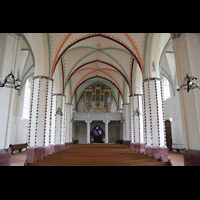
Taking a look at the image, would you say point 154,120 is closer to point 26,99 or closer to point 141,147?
point 141,147

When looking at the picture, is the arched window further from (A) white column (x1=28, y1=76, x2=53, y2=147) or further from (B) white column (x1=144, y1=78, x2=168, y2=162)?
(A) white column (x1=28, y1=76, x2=53, y2=147)

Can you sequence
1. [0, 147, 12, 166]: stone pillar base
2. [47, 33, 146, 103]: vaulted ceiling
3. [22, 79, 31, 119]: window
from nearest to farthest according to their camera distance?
[0, 147, 12, 166]: stone pillar base, [47, 33, 146, 103]: vaulted ceiling, [22, 79, 31, 119]: window

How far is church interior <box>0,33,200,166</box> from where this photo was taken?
17.0ft

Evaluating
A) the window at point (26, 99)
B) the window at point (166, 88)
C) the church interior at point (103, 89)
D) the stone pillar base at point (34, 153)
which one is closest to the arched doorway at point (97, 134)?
the church interior at point (103, 89)

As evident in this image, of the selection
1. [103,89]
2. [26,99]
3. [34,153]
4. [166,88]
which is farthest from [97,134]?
[34,153]

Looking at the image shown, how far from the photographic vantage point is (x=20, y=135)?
15.4m

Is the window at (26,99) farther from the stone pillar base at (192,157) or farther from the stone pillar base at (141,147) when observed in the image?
the stone pillar base at (192,157)

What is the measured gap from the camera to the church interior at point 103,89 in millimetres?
5168

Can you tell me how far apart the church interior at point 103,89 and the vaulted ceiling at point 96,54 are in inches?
2.0

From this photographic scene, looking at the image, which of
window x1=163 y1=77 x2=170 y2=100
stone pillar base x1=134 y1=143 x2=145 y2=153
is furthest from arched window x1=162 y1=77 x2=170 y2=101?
stone pillar base x1=134 y1=143 x2=145 y2=153
